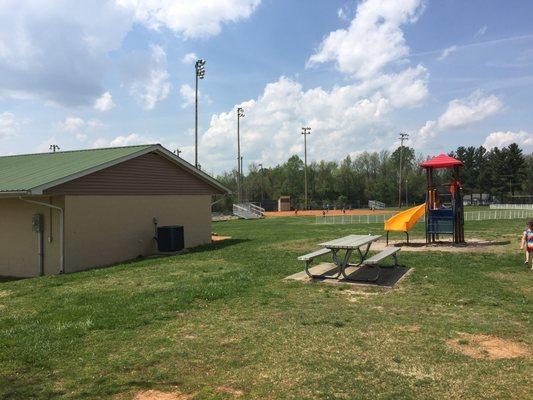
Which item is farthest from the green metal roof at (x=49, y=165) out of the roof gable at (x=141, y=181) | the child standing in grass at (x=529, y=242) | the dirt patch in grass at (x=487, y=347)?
the child standing in grass at (x=529, y=242)

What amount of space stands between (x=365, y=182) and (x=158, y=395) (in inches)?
3822

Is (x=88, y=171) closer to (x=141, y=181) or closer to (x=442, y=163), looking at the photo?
(x=141, y=181)

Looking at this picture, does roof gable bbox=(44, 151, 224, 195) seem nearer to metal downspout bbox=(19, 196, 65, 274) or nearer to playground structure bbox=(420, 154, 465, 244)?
metal downspout bbox=(19, 196, 65, 274)

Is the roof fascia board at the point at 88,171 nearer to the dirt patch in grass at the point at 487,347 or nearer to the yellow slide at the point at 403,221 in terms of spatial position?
the yellow slide at the point at 403,221

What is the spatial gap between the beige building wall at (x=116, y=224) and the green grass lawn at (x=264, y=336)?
4036mm

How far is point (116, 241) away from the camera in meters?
16.0

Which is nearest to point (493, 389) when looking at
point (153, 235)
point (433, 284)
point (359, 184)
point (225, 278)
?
point (433, 284)

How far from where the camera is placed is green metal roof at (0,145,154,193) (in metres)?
14.2

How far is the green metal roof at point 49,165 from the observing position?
14188 mm

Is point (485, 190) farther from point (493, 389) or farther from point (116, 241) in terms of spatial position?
point (493, 389)

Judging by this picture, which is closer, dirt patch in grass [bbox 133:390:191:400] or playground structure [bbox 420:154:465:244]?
dirt patch in grass [bbox 133:390:191:400]

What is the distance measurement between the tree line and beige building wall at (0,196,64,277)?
73169 millimetres

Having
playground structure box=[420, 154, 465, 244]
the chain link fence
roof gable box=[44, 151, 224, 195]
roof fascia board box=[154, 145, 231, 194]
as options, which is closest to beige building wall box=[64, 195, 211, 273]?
roof gable box=[44, 151, 224, 195]

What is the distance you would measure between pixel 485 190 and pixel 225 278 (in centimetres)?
10349
